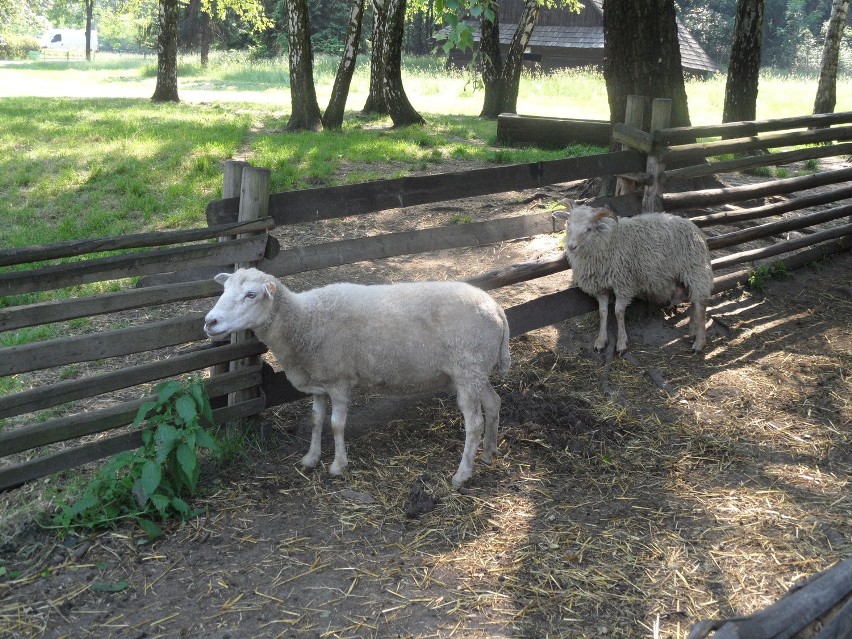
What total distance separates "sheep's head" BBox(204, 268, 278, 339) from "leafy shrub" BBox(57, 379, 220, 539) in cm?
38

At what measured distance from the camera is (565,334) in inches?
273

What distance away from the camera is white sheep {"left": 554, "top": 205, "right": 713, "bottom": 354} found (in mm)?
6574

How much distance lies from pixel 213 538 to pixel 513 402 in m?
2.42

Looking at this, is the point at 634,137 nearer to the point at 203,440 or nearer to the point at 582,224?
the point at 582,224

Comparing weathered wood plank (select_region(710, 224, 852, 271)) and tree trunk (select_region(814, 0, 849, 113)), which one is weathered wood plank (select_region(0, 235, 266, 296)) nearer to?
weathered wood plank (select_region(710, 224, 852, 271))

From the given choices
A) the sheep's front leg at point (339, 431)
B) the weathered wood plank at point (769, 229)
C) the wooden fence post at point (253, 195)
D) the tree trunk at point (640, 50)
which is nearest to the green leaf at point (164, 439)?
the sheep's front leg at point (339, 431)

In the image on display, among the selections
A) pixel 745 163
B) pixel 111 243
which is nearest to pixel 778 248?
pixel 745 163

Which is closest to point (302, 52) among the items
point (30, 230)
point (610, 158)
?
point (30, 230)

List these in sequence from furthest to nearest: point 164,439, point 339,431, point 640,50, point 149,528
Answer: point 640,50 < point 339,431 < point 164,439 < point 149,528

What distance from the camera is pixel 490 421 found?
16.7ft

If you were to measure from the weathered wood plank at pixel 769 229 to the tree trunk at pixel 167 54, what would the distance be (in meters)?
16.6

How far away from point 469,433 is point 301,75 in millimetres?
11869

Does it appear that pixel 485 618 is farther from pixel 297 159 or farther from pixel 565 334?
pixel 297 159

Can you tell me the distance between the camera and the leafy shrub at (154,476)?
421cm
